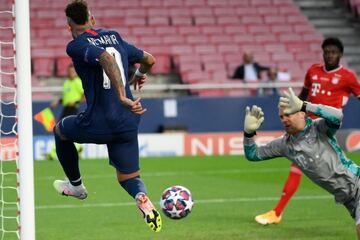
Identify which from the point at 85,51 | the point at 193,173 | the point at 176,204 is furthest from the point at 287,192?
the point at 193,173

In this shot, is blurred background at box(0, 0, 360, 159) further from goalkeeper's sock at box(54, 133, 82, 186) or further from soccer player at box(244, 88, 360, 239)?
soccer player at box(244, 88, 360, 239)

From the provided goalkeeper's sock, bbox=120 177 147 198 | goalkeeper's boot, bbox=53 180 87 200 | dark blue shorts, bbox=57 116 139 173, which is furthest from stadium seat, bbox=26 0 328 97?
goalkeeper's sock, bbox=120 177 147 198

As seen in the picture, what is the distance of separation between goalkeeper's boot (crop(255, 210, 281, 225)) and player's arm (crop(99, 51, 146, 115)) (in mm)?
3042

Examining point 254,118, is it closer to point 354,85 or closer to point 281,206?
point 281,206

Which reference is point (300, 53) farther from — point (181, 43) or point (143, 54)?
point (143, 54)

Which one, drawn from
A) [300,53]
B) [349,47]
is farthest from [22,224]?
[349,47]

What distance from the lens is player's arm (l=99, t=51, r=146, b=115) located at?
750 cm

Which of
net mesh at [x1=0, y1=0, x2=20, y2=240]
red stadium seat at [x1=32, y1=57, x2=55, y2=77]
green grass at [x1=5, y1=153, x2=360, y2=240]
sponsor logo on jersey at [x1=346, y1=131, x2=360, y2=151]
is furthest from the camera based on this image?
red stadium seat at [x1=32, y1=57, x2=55, y2=77]

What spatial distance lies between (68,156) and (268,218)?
2.72m

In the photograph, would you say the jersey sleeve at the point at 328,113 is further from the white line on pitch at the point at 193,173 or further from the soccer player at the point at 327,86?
the white line on pitch at the point at 193,173

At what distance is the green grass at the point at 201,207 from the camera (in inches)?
375

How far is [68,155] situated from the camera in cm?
847

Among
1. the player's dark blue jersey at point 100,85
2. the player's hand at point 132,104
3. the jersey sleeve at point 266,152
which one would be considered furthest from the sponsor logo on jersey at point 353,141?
the player's hand at point 132,104

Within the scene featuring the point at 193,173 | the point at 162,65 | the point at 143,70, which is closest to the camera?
the point at 143,70
